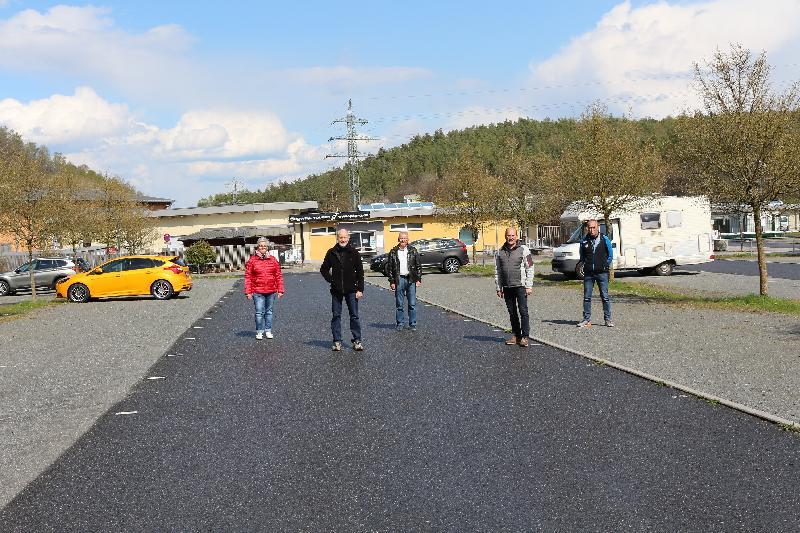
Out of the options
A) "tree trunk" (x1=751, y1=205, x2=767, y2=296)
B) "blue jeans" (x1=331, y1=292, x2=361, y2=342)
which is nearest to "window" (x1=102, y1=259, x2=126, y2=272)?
"blue jeans" (x1=331, y1=292, x2=361, y2=342)

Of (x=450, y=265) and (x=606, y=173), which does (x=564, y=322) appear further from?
(x=450, y=265)

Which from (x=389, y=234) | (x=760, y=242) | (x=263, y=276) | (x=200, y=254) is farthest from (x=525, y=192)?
(x=263, y=276)

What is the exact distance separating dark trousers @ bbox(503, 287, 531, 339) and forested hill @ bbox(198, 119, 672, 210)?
337 ft

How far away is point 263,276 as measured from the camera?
1373 centimetres

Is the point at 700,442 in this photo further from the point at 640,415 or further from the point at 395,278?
the point at 395,278

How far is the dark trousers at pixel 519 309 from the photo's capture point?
12.2 metres

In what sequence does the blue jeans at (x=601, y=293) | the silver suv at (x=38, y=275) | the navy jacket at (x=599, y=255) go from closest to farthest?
the blue jeans at (x=601, y=293) < the navy jacket at (x=599, y=255) < the silver suv at (x=38, y=275)

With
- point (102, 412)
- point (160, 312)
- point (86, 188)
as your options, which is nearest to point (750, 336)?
point (102, 412)

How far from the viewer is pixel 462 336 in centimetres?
1357

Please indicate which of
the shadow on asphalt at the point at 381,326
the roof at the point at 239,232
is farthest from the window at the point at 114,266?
the roof at the point at 239,232

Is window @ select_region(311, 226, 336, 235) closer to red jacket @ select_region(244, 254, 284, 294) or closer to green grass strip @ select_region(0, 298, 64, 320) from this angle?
green grass strip @ select_region(0, 298, 64, 320)

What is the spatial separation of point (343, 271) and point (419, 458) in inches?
254

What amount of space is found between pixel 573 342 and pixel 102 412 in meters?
7.17

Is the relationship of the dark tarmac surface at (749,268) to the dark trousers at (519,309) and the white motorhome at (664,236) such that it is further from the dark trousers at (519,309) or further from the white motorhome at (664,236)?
the dark trousers at (519,309)
